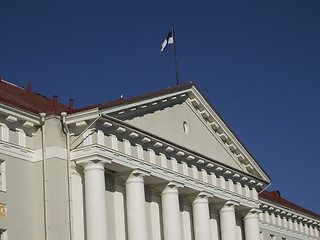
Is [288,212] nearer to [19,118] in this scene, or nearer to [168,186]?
[168,186]

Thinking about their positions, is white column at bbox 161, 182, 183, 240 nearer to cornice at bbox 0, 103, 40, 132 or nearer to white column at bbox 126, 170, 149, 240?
white column at bbox 126, 170, 149, 240

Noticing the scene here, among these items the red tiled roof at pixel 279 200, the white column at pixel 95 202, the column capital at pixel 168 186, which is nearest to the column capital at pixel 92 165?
the white column at pixel 95 202

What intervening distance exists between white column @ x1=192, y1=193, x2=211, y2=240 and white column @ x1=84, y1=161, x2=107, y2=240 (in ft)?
27.1

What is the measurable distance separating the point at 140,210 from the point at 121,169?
1.79 m

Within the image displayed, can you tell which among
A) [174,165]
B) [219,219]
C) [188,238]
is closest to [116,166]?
[174,165]

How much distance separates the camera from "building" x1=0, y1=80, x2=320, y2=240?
30.5 meters

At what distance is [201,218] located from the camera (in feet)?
127

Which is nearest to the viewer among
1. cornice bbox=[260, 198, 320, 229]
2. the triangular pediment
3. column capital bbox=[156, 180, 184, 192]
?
the triangular pediment

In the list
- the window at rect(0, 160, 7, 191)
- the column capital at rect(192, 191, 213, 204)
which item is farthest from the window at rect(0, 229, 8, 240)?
the column capital at rect(192, 191, 213, 204)

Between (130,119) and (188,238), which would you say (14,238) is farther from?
(188,238)

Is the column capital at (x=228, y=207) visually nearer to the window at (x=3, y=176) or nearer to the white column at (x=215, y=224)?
the white column at (x=215, y=224)

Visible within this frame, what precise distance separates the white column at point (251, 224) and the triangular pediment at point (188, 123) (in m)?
2.10

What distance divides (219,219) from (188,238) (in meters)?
3.91

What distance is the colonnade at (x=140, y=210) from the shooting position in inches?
1224
